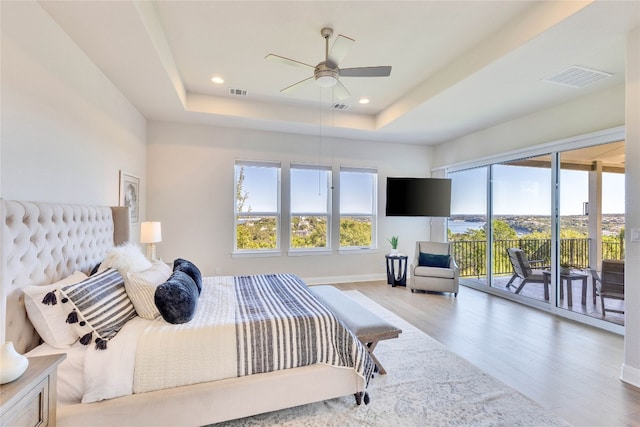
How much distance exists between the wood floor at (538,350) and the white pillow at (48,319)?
3.08m

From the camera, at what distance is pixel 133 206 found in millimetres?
3943

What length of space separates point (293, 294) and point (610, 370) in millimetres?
2816

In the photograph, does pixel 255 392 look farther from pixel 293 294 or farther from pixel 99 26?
pixel 99 26

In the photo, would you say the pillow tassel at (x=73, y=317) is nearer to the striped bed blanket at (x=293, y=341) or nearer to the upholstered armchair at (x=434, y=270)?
the striped bed blanket at (x=293, y=341)

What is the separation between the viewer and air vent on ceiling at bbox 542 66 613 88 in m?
2.95

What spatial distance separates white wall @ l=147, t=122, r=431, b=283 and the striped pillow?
2.87m

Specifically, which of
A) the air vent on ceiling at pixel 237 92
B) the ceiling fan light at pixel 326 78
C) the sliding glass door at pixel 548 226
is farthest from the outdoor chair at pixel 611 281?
the air vent on ceiling at pixel 237 92

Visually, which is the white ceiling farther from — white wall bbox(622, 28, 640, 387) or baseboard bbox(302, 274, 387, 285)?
baseboard bbox(302, 274, 387, 285)

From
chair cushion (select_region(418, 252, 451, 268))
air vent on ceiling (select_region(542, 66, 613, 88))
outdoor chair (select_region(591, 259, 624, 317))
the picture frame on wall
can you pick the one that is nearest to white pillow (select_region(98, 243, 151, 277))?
the picture frame on wall

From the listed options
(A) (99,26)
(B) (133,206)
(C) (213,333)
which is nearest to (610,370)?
(C) (213,333)

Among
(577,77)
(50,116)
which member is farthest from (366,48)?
(50,116)

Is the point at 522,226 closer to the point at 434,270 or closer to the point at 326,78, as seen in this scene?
the point at 434,270

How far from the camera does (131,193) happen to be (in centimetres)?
386

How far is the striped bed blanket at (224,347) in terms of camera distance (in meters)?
1.63
